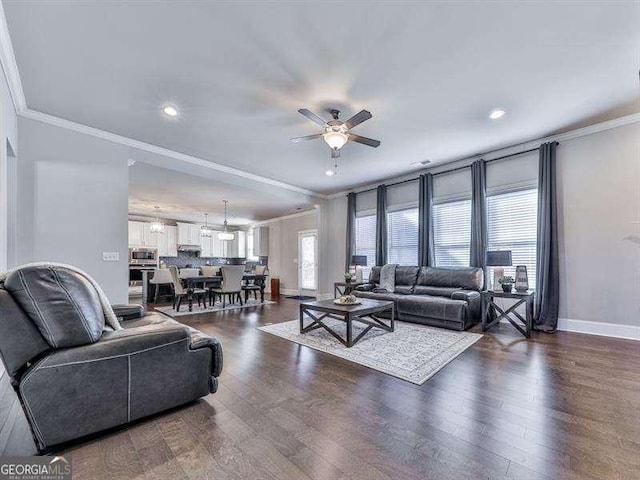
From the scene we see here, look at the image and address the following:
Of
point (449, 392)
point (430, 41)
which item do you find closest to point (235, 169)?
point (430, 41)

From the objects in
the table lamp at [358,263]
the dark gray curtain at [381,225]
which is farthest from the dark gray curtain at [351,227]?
the dark gray curtain at [381,225]

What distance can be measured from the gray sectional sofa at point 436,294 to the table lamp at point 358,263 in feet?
1.97

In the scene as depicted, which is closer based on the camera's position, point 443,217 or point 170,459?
point 170,459

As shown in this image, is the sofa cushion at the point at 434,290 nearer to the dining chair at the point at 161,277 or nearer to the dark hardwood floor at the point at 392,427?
the dark hardwood floor at the point at 392,427

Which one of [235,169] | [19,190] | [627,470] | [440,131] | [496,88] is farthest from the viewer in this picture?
[235,169]

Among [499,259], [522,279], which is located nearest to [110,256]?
[499,259]

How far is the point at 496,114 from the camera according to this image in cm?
366

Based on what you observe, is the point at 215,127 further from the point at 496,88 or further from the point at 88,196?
the point at 496,88

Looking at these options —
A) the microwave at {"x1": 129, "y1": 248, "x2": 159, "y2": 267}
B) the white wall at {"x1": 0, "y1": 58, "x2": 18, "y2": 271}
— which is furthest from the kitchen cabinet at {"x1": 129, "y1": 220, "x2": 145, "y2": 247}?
the white wall at {"x1": 0, "y1": 58, "x2": 18, "y2": 271}

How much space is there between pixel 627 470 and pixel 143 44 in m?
4.28

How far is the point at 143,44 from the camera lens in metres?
2.44

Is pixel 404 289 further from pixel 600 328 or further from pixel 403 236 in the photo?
pixel 600 328

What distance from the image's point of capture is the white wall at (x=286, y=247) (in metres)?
9.50

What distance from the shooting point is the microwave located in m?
9.31
